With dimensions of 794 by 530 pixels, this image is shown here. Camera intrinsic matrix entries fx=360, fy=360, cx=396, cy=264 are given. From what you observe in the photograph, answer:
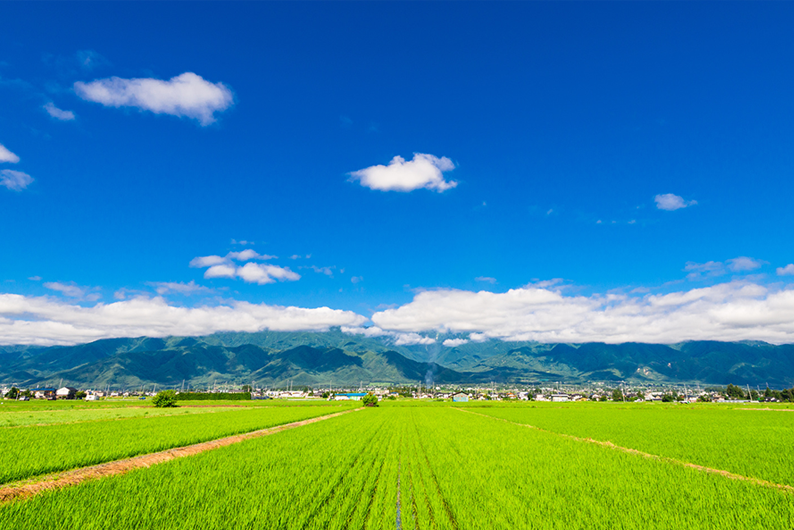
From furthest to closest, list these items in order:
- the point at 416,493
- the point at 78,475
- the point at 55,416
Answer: the point at 55,416, the point at 78,475, the point at 416,493

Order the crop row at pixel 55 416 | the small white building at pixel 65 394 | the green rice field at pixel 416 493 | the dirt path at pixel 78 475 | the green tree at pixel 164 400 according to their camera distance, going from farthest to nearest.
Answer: the small white building at pixel 65 394, the green tree at pixel 164 400, the crop row at pixel 55 416, the dirt path at pixel 78 475, the green rice field at pixel 416 493

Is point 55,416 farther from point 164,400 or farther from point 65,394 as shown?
point 65,394

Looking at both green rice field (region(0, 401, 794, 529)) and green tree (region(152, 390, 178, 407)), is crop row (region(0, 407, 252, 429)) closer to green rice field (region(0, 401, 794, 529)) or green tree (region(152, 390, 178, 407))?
green rice field (region(0, 401, 794, 529))

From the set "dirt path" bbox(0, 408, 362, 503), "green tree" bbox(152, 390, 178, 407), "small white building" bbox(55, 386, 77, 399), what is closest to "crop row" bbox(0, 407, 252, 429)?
"dirt path" bbox(0, 408, 362, 503)

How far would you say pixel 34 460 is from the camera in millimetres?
16547

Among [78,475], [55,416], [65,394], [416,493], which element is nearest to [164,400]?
[55,416]

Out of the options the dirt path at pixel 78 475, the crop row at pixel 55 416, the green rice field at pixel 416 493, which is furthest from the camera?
the crop row at pixel 55 416

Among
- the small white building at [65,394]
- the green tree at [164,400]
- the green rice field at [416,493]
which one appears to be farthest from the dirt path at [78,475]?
the small white building at [65,394]

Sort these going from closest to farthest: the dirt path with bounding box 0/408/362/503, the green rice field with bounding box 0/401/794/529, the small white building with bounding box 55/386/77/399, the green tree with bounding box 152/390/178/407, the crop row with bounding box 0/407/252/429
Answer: the green rice field with bounding box 0/401/794/529 → the dirt path with bounding box 0/408/362/503 → the crop row with bounding box 0/407/252/429 → the green tree with bounding box 152/390/178/407 → the small white building with bounding box 55/386/77/399

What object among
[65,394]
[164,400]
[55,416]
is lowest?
[65,394]

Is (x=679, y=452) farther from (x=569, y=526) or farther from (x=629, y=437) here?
(x=569, y=526)

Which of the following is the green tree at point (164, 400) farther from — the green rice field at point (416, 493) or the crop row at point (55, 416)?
the green rice field at point (416, 493)

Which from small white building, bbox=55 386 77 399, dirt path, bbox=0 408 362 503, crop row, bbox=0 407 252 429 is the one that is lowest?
small white building, bbox=55 386 77 399

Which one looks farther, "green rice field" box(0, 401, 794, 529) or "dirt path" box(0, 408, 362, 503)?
"dirt path" box(0, 408, 362, 503)
